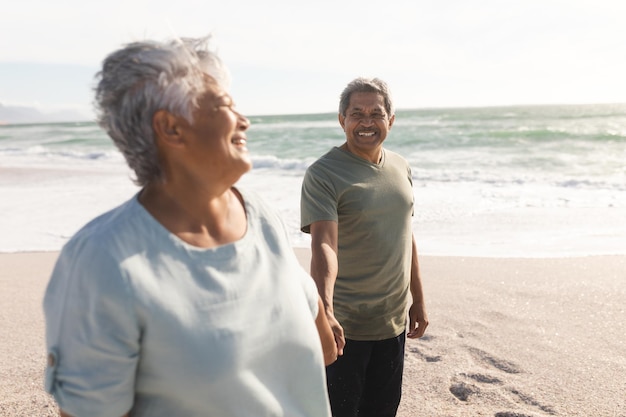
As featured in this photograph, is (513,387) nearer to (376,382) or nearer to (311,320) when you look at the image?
(376,382)

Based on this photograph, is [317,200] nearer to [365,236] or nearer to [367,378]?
[365,236]

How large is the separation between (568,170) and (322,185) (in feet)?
53.0

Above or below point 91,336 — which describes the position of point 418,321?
below

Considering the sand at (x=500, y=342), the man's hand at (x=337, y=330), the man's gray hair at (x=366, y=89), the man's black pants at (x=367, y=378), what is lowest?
the sand at (x=500, y=342)

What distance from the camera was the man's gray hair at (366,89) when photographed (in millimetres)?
2857

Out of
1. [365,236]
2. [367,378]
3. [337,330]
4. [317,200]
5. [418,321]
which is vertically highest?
[317,200]

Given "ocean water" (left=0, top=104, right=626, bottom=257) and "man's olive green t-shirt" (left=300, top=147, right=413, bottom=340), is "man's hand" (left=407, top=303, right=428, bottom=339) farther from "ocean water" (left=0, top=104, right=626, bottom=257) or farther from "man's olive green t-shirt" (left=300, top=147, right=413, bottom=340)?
"ocean water" (left=0, top=104, right=626, bottom=257)

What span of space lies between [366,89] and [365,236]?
2.33 feet

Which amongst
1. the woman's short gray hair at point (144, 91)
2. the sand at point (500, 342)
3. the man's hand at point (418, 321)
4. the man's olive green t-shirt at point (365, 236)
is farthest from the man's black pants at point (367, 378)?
the woman's short gray hair at point (144, 91)

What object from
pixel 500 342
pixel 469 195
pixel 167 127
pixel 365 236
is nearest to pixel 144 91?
pixel 167 127

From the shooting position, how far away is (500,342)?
4324 mm

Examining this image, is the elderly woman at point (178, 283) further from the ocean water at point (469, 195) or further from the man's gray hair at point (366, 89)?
the man's gray hair at point (366, 89)

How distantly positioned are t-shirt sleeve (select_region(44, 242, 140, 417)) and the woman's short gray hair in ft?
0.79

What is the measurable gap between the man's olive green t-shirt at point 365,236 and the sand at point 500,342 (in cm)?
108
